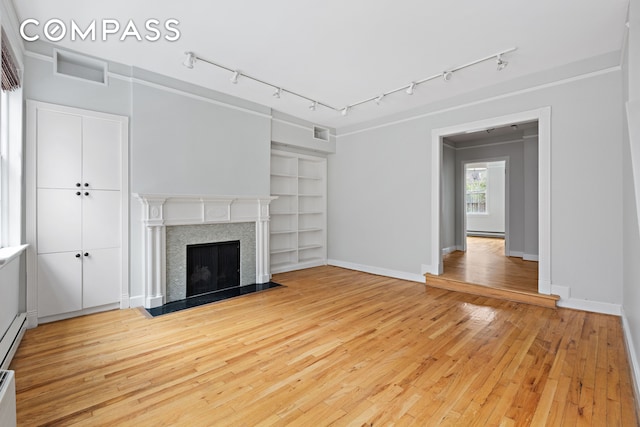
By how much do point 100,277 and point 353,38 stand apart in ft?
12.3

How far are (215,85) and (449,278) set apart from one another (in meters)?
4.35

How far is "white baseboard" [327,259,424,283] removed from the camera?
194 inches

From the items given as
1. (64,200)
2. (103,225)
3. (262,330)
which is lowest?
(262,330)

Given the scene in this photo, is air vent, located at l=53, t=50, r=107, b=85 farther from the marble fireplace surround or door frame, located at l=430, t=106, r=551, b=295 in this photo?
door frame, located at l=430, t=106, r=551, b=295

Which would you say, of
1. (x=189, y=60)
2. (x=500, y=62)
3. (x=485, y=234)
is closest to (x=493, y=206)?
(x=485, y=234)

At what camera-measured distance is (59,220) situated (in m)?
3.15

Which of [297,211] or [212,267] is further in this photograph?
[297,211]

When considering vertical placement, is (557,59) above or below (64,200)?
above

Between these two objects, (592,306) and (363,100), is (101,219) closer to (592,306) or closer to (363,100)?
(363,100)

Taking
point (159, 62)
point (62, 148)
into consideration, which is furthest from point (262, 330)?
point (159, 62)

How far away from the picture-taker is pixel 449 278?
4.53 metres

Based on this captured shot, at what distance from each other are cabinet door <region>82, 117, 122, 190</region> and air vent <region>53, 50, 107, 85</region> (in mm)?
501

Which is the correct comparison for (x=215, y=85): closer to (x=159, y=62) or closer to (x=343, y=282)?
(x=159, y=62)

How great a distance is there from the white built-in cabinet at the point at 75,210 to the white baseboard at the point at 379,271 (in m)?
3.72
